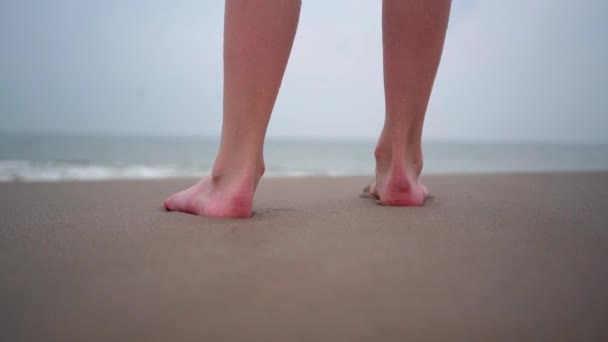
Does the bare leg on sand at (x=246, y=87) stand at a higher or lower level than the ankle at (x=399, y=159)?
higher

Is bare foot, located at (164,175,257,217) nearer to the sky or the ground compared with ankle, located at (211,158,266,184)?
nearer to the ground

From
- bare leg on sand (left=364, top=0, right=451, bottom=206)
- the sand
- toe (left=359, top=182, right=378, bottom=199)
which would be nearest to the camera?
the sand

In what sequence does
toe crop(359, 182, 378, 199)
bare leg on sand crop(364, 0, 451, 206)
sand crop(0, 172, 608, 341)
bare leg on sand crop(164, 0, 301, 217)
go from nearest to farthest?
sand crop(0, 172, 608, 341), bare leg on sand crop(164, 0, 301, 217), bare leg on sand crop(364, 0, 451, 206), toe crop(359, 182, 378, 199)

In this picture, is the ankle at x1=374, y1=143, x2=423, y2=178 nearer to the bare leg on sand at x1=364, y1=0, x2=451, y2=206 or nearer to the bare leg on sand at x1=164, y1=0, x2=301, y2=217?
the bare leg on sand at x1=364, y1=0, x2=451, y2=206

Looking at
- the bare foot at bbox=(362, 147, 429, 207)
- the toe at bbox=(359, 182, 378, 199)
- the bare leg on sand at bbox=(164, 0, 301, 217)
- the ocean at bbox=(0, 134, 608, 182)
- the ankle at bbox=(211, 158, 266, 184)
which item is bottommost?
the ocean at bbox=(0, 134, 608, 182)

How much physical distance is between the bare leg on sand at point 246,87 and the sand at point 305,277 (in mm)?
80

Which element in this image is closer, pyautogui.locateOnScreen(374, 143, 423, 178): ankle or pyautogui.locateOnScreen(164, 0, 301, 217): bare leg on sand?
pyautogui.locateOnScreen(164, 0, 301, 217): bare leg on sand

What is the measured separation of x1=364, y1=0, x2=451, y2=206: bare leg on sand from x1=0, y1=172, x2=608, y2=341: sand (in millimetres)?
181

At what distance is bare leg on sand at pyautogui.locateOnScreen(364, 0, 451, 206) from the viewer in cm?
120

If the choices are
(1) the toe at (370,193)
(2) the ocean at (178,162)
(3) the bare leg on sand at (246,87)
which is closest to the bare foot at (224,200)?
(3) the bare leg on sand at (246,87)

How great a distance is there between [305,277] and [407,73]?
791 millimetres

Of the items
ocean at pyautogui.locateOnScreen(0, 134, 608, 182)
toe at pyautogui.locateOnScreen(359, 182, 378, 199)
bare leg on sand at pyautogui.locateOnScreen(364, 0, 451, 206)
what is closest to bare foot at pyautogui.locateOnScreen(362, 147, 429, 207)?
bare leg on sand at pyautogui.locateOnScreen(364, 0, 451, 206)

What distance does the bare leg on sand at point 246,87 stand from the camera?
0.98m

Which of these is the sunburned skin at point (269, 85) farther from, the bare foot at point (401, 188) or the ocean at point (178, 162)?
the ocean at point (178, 162)
